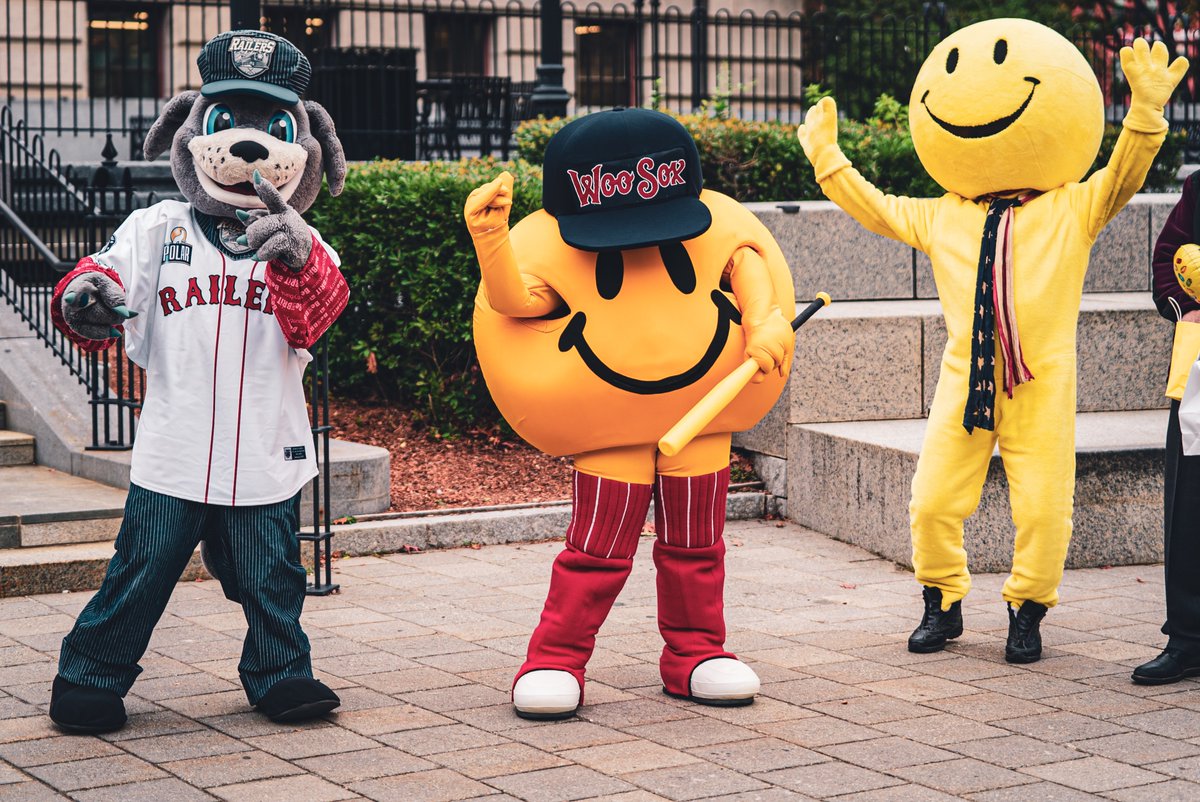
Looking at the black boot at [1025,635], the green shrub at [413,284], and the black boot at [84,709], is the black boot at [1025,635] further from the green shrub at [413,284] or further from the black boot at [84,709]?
the green shrub at [413,284]

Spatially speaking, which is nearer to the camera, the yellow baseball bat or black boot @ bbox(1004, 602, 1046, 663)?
the yellow baseball bat

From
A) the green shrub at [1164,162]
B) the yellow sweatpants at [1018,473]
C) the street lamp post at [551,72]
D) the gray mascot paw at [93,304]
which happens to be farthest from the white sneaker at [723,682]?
the green shrub at [1164,162]

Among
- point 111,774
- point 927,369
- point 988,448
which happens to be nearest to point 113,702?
point 111,774

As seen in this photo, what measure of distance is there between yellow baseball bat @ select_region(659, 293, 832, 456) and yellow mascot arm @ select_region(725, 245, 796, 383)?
5 cm

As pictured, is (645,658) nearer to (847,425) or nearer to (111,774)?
(111,774)

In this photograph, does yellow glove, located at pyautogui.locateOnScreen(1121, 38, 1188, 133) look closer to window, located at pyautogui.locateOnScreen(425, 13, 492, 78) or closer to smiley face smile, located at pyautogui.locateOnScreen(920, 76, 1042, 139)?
smiley face smile, located at pyautogui.locateOnScreen(920, 76, 1042, 139)

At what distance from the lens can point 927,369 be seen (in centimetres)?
827

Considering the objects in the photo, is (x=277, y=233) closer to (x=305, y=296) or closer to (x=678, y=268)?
(x=305, y=296)

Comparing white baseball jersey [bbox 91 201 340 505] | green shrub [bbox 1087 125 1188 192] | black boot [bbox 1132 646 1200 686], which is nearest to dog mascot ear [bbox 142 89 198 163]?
white baseball jersey [bbox 91 201 340 505]

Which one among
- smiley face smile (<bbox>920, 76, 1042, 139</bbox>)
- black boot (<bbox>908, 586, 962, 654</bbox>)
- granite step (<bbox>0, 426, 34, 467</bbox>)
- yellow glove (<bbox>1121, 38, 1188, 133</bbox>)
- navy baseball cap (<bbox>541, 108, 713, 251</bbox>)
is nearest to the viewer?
navy baseball cap (<bbox>541, 108, 713, 251</bbox>)

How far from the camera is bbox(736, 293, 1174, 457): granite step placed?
8.05 meters

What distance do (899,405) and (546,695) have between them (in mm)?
3885

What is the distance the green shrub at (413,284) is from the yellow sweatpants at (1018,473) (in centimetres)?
365

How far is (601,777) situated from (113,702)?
1.49 meters
